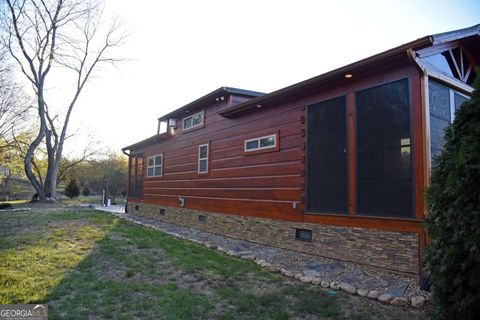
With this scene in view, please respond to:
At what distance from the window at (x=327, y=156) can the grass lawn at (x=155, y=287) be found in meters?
1.73

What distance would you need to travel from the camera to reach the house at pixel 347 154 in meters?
4.67

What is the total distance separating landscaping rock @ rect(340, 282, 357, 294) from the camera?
13.4ft

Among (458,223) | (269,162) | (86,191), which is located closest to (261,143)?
(269,162)

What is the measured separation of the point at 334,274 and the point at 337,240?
886 mm

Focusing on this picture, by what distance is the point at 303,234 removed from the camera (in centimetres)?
632

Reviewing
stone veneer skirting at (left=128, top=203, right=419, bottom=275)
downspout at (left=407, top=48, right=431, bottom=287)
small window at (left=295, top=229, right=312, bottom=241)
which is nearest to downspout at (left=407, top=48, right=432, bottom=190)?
downspout at (left=407, top=48, right=431, bottom=287)

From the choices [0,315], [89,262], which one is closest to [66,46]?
[89,262]

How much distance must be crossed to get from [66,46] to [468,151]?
21.9m

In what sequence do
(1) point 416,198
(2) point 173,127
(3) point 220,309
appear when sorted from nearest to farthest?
(3) point 220,309, (1) point 416,198, (2) point 173,127

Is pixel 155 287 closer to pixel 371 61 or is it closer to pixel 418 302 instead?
pixel 418 302

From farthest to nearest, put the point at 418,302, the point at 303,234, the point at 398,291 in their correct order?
1. the point at 303,234
2. the point at 398,291
3. the point at 418,302

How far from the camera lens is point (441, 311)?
2396mm

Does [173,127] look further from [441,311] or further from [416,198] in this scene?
[441,311]

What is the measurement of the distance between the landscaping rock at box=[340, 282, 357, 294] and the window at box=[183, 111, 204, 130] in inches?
278
